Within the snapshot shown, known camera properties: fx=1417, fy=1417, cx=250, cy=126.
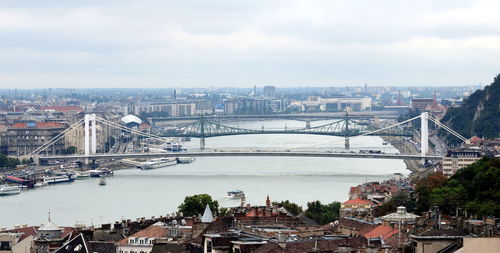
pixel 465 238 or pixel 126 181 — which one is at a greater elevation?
pixel 465 238

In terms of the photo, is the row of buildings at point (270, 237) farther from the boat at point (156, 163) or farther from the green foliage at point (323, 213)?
the boat at point (156, 163)

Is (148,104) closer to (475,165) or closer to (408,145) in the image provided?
(408,145)

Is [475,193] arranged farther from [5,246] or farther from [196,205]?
[5,246]

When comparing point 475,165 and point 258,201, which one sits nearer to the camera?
point 475,165

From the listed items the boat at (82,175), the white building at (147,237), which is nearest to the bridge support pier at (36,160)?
the boat at (82,175)

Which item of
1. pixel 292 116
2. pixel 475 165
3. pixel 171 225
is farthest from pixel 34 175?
pixel 292 116

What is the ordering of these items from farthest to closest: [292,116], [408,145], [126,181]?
[292,116], [408,145], [126,181]

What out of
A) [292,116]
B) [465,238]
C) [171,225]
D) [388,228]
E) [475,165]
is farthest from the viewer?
[292,116]
